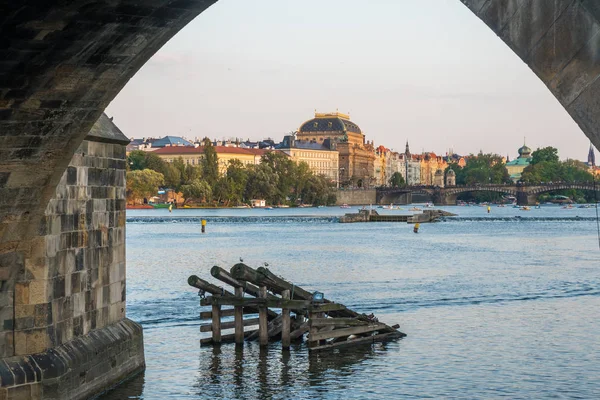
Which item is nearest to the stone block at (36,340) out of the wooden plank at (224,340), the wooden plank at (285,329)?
the wooden plank at (285,329)

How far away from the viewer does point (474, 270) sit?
53.4 m

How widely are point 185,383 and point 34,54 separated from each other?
13.2m

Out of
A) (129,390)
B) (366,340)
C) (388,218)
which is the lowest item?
(366,340)

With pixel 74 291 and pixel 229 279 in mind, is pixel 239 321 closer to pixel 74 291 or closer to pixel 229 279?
pixel 229 279

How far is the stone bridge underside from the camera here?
16.1ft

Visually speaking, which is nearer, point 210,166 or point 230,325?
point 230,325

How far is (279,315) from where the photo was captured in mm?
25875

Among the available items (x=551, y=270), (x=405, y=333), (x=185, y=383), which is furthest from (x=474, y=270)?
(x=185, y=383)

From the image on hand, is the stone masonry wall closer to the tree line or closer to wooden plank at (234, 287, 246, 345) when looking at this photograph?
wooden plank at (234, 287, 246, 345)

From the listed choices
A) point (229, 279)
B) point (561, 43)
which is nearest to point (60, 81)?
point (561, 43)

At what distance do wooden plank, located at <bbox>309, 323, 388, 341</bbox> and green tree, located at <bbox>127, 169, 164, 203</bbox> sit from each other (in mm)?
138445

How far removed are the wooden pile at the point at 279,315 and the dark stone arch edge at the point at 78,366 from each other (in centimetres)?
479

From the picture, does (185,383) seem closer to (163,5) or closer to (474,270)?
(163,5)

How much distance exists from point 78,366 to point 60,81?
6.42 meters
